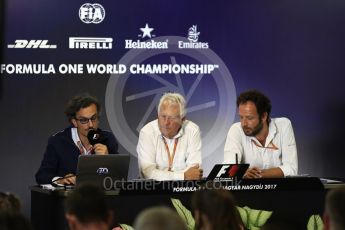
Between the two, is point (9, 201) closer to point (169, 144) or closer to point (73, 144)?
point (73, 144)

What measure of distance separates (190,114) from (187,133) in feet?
5.21

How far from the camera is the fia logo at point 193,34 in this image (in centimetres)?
865

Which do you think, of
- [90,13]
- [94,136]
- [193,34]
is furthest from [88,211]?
[193,34]

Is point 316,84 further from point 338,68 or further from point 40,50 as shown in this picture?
point 40,50

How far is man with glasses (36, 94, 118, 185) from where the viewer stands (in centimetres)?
668

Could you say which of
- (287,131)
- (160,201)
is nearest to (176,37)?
(287,131)

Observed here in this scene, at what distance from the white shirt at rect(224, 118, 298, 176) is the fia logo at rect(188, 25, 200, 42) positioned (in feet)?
5.54

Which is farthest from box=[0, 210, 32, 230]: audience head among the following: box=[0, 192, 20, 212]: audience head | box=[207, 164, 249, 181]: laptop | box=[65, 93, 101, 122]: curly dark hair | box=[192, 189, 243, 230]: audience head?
box=[65, 93, 101, 122]: curly dark hair

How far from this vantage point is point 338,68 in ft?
29.8

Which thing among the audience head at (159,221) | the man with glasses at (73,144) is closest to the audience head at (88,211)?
the audience head at (159,221)

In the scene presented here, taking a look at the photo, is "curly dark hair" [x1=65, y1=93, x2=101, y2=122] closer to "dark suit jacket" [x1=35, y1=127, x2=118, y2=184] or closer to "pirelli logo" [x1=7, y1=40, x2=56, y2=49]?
"dark suit jacket" [x1=35, y1=127, x2=118, y2=184]

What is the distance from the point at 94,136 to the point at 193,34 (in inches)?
99.7

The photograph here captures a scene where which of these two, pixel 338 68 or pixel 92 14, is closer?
pixel 92 14

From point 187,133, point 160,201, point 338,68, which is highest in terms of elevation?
point 338,68
